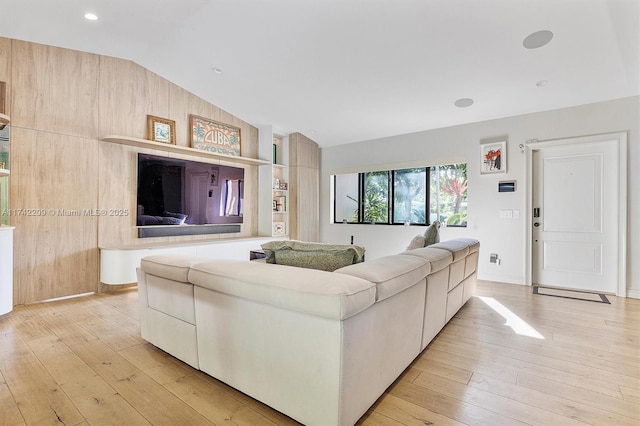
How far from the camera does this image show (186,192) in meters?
4.71

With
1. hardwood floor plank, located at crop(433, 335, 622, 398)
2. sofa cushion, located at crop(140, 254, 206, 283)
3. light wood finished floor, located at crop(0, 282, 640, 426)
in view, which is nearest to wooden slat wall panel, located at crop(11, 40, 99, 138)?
light wood finished floor, located at crop(0, 282, 640, 426)

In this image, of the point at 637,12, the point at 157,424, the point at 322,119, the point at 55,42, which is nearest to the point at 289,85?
the point at 322,119

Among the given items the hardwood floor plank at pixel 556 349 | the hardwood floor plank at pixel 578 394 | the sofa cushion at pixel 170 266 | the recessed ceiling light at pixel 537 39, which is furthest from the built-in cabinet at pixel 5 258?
the recessed ceiling light at pixel 537 39

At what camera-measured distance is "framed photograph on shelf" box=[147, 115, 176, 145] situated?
4.30 metres

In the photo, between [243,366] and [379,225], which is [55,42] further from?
[379,225]

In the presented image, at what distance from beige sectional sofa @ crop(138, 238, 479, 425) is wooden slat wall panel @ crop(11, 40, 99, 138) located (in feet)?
8.70

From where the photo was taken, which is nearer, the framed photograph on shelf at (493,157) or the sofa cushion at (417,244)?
the sofa cushion at (417,244)

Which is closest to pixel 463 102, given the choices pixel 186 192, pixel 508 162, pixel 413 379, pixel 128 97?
pixel 508 162

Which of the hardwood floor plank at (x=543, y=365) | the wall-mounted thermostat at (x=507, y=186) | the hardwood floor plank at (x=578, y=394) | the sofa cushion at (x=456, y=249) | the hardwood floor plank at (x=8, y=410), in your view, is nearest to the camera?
the hardwood floor plank at (x=8, y=410)

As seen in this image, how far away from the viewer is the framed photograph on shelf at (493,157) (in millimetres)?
4418

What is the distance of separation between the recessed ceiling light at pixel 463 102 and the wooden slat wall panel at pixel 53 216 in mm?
4628

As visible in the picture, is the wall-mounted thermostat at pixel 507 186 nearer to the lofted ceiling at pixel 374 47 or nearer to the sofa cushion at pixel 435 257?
the lofted ceiling at pixel 374 47

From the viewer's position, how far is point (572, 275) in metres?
4.10

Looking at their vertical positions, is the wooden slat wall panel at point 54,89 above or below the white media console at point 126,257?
above
